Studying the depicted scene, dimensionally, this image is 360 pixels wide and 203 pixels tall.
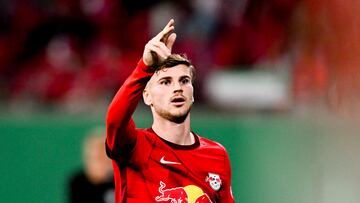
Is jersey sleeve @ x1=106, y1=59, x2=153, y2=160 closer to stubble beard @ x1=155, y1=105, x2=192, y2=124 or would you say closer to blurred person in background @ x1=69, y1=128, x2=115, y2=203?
stubble beard @ x1=155, y1=105, x2=192, y2=124

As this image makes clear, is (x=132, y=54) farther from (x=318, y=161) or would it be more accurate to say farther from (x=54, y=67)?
(x=318, y=161)

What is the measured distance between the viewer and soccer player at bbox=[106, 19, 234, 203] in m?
3.38

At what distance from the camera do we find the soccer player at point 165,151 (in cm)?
338

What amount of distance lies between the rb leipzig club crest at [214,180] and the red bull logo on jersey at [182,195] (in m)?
0.07

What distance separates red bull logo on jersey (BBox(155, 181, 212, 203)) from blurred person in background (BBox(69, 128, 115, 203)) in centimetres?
203

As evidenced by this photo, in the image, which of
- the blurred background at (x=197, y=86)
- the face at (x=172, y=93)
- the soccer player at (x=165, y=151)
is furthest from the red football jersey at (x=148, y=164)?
the blurred background at (x=197, y=86)

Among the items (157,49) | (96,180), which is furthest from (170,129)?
(96,180)

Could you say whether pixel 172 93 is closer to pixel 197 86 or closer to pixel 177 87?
pixel 177 87

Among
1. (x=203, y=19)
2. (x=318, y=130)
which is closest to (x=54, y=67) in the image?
(x=203, y=19)

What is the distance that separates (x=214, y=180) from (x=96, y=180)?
2055 mm

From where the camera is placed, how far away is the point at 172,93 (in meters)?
3.52

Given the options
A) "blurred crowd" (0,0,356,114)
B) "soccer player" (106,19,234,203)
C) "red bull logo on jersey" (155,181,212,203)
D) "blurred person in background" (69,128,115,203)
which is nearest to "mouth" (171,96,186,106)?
"soccer player" (106,19,234,203)

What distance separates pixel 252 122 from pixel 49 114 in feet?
4.82

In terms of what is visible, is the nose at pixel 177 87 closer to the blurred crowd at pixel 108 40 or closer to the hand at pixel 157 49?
the hand at pixel 157 49
